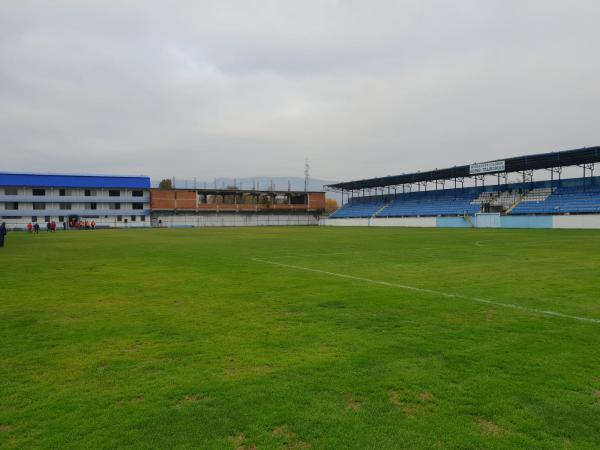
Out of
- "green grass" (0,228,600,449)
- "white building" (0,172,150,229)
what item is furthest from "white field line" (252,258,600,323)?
"white building" (0,172,150,229)

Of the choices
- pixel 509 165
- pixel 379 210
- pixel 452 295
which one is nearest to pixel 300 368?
pixel 452 295

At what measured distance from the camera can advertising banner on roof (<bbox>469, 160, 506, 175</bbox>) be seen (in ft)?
208

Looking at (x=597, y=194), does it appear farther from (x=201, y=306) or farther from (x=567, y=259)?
(x=201, y=306)

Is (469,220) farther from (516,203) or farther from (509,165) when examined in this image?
(509,165)

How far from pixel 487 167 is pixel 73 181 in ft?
253

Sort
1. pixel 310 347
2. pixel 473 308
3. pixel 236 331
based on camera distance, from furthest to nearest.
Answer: pixel 473 308
pixel 236 331
pixel 310 347

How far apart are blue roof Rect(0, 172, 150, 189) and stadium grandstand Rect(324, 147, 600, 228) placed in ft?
143

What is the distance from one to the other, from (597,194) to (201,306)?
196 ft

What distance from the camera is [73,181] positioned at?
90.4 m

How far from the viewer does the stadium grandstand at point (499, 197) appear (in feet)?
182

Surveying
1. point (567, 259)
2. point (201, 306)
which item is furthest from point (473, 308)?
point (567, 259)

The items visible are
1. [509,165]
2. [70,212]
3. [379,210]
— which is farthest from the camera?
[70,212]

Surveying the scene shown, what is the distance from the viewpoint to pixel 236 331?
771cm

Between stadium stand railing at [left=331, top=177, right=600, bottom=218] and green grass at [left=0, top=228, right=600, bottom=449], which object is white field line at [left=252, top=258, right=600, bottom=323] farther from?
stadium stand railing at [left=331, top=177, right=600, bottom=218]
